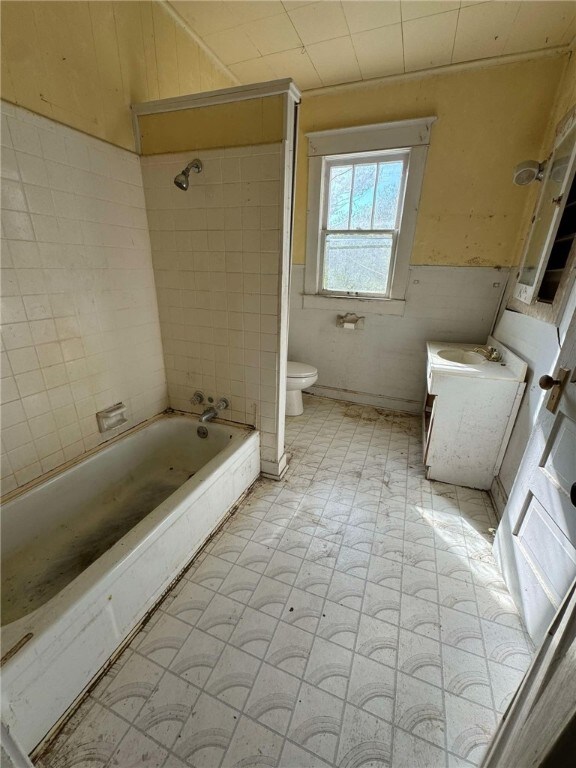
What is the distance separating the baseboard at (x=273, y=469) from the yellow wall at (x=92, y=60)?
1.90m

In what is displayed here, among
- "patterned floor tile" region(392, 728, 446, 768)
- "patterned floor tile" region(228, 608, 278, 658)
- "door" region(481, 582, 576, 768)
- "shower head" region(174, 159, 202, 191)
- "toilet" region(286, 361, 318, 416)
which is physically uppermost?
"shower head" region(174, 159, 202, 191)

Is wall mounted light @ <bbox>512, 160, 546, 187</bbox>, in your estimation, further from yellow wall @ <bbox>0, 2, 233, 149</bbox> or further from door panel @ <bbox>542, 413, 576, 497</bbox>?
yellow wall @ <bbox>0, 2, 233, 149</bbox>

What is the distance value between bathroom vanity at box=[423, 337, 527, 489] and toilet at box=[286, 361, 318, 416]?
3.36 ft

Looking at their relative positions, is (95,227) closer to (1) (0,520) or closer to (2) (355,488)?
(1) (0,520)

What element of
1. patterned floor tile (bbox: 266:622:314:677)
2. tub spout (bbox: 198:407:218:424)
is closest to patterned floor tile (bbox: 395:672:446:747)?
patterned floor tile (bbox: 266:622:314:677)

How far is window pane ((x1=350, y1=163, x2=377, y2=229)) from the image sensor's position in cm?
248

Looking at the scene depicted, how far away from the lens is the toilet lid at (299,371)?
Answer: 2604 millimetres

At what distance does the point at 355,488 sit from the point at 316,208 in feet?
7.68

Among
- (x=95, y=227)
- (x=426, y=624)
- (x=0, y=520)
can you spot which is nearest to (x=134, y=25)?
(x=95, y=227)

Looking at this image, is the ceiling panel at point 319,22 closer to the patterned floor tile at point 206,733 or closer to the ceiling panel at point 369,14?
the ceiling panel at point 369,14

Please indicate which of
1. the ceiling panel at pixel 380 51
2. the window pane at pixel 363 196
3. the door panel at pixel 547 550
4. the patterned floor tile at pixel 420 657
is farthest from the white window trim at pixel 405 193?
the patterned floor tile at pixel 420 657

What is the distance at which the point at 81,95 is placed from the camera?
1.31 metres

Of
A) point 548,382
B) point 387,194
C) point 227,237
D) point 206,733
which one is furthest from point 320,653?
point 387,194

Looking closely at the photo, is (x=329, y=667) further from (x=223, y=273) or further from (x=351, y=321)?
(x=351, y=321)
